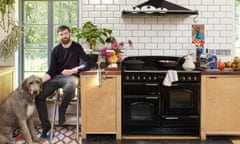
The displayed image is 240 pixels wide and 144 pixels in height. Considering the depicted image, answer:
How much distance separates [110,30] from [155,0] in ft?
2.48

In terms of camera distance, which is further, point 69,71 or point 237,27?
point 237,27

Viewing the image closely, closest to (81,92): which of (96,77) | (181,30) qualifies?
(96,77)

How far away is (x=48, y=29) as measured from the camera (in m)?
5.02

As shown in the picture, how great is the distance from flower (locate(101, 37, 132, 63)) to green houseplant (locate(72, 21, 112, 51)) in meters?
0.11

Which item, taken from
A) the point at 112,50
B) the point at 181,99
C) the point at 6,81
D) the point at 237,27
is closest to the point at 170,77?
the point at 181,99

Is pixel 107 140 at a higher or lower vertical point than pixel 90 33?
lower

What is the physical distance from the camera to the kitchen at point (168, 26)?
4.83 meters

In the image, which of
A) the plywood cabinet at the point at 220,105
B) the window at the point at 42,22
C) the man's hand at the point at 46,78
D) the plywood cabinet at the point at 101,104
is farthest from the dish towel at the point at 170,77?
the window at the point at 42,22

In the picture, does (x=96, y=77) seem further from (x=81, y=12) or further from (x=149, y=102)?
(x=81, y=12)

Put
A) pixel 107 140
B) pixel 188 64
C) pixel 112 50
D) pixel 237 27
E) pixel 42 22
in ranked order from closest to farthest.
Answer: pixel 107 140 < pixel 188 64 < pixel 112 50 < pixel 42 22 < pixel 237 27

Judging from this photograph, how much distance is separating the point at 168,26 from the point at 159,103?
1.28 meters

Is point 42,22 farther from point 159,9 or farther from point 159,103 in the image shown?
point 159,103

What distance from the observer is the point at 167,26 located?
4.86 meters

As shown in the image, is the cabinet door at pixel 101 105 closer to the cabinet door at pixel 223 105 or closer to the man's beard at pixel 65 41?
the man's beard at pixel 65 41
